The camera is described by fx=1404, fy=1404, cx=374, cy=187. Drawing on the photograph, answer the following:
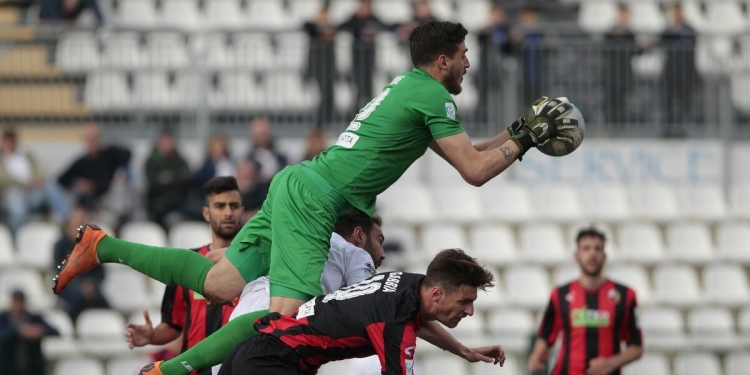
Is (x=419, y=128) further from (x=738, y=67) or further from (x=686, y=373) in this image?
(x=738, y=67)

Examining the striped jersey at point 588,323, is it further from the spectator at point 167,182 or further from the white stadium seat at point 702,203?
the white stadium seat at point 702,203

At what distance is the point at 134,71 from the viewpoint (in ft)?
49.6

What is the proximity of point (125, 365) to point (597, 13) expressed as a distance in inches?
306

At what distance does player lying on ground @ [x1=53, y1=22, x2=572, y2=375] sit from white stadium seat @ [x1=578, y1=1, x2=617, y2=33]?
1019 cm

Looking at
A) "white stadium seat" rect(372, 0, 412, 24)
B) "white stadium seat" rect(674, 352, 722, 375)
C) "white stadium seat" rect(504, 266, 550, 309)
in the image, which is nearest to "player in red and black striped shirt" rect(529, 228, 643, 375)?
"white stadium seat" rect(674, 352, 722, 375)

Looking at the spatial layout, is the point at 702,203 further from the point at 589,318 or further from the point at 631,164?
the point at 589,318

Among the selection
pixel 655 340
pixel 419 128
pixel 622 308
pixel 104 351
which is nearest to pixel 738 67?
pixel 655 340

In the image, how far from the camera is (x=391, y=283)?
21.8 ft

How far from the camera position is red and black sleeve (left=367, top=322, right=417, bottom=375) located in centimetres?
638

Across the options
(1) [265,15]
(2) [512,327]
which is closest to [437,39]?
(2) [512,327]

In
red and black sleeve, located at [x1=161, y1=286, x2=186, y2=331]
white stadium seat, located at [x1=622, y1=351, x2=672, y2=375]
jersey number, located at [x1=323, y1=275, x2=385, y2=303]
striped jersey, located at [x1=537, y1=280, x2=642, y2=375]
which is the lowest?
white stadium seat, located at [x1=622, y1=351, x2=672, y2=375]

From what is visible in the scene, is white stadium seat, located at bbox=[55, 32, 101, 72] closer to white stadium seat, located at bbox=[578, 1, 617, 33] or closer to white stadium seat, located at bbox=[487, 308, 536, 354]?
white stadium seat, located at bbox=[487, 308, 536, 354]

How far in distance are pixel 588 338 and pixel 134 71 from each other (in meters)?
6.77

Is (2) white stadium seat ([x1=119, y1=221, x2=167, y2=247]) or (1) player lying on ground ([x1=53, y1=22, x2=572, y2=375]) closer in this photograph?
(1) player lying on ground ([x1=53, y1=22, x2=572, y2=375])
